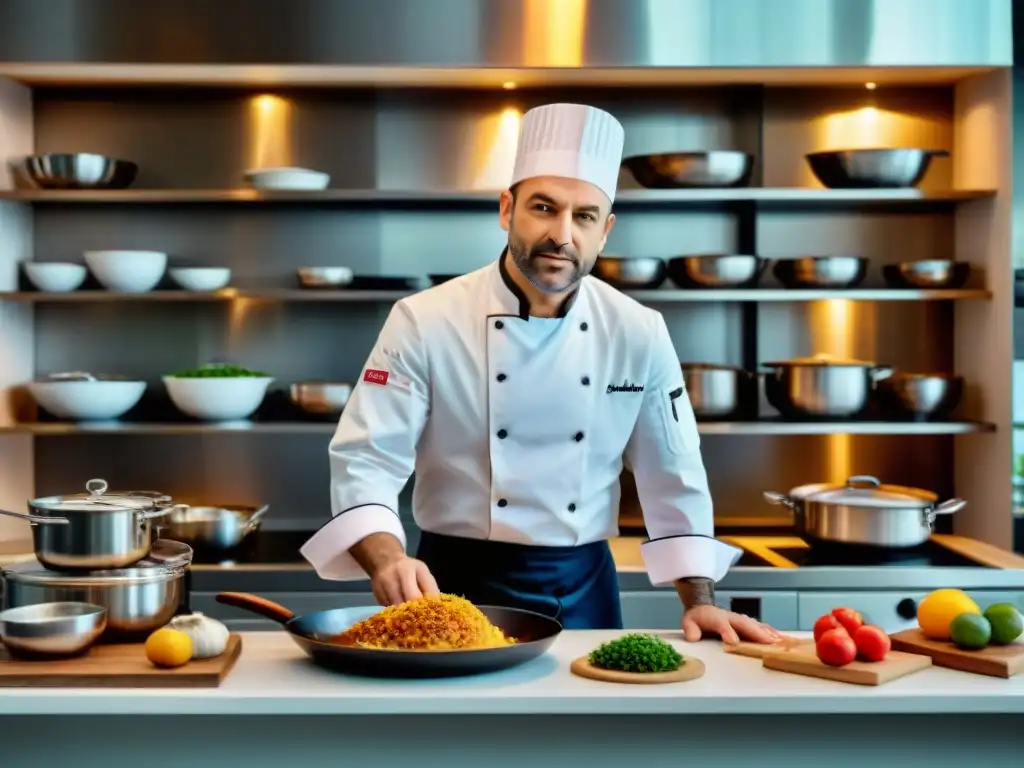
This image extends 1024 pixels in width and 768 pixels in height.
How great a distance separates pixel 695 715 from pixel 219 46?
2646mm

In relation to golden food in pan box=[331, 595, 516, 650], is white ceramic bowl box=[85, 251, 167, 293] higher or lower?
higher

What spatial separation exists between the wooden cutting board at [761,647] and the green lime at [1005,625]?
29 cm

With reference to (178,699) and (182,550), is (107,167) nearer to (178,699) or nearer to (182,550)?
(182,550)

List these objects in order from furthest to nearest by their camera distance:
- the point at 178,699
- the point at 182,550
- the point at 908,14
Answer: the point at 908,14, the point at 182,550, the point at 178,699

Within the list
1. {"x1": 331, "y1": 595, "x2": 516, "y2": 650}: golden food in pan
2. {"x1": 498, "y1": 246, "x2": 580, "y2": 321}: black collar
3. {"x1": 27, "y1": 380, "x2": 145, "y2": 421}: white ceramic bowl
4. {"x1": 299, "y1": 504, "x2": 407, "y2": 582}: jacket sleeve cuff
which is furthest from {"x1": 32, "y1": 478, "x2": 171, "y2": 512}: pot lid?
{"x1": 27, "y1": 380, "x2": 145, "y2": 421}: white ceramic bowl

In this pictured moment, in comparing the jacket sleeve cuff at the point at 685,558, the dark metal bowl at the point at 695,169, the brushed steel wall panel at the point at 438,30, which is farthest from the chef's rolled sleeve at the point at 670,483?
the brushed steel wall panel at the point at 438,30

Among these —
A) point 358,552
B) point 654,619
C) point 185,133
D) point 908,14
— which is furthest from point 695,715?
point 185,133

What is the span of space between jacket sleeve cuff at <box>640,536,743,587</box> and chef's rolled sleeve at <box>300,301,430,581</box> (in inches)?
20.9

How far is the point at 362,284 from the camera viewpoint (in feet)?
12.7

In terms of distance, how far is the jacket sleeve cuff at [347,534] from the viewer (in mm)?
2219

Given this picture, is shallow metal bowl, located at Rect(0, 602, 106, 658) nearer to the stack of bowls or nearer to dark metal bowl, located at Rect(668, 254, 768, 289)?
the stack of bowls

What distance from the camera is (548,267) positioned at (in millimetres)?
2311

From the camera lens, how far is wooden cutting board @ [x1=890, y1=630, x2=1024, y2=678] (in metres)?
1.87

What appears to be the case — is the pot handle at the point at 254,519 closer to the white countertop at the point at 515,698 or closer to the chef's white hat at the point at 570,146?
the chef's white hat at the point at 570,146
